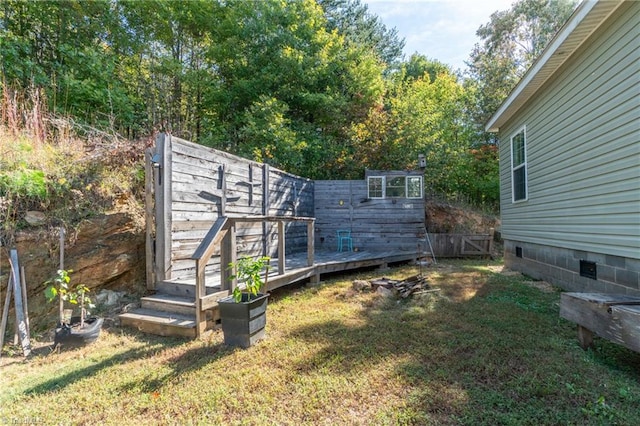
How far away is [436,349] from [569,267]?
329cm

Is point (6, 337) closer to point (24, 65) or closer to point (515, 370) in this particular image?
point (515, 370)

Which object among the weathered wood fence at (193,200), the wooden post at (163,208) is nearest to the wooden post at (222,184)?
the weathered wood fence at (193,200)

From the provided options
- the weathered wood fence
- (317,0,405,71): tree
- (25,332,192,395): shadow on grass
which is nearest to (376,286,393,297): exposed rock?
the weathered wood fence

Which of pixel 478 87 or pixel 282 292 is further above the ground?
pixel 478 87

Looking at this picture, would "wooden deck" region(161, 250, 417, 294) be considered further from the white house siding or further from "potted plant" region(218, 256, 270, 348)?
the white house siding

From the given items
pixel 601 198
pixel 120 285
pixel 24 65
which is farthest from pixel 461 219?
pixel 24 65

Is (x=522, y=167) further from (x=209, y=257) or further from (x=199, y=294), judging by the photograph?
(x=199, y=294)

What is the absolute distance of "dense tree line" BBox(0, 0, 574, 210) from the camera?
8.59 m

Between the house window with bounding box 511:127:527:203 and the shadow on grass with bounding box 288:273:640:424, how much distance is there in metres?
3.05

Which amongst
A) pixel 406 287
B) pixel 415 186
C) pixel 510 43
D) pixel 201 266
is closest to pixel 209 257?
pixel 201 266

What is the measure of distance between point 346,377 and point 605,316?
219 cm

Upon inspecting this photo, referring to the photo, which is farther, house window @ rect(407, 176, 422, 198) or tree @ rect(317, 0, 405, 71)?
tree @ rect(317, 0, 405, 71)

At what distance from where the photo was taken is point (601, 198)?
3.71 meters

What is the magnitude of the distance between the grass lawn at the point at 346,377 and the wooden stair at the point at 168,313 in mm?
113
